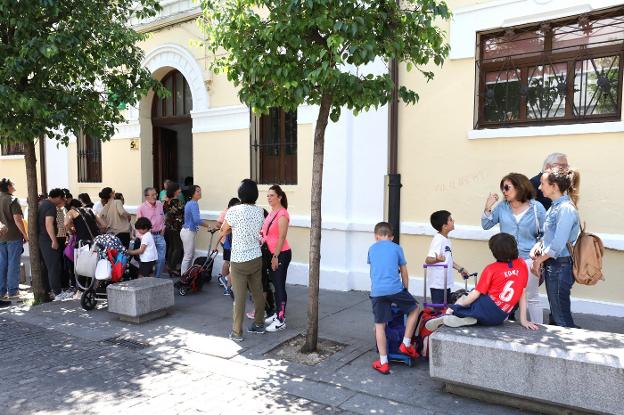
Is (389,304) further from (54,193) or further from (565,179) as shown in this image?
(54,193)

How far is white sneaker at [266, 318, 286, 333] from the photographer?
5.72m

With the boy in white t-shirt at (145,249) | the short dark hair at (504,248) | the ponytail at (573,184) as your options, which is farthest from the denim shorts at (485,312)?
the boy in white t-shirt at (145,249)

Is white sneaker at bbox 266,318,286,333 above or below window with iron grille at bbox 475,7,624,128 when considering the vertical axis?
below

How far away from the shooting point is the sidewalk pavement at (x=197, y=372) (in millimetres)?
3992

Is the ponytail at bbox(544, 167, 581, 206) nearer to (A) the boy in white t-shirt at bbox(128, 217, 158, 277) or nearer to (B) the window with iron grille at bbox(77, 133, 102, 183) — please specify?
(A) the boy in white t-shirt at bbox(128, 217, 158, 277)

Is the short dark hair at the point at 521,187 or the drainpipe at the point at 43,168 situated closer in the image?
the short dark hair at the point at 521,187

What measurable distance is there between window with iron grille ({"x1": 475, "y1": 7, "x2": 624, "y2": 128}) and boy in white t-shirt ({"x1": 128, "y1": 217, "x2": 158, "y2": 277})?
4.93 m

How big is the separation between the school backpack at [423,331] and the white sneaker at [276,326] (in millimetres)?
1745

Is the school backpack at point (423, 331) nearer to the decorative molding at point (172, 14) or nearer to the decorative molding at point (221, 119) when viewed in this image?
the decorative molding at point (221, 119)


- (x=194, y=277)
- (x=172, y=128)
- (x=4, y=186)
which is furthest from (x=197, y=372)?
(x=172, y=128)

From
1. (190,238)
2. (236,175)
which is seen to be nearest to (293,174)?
(236,175)

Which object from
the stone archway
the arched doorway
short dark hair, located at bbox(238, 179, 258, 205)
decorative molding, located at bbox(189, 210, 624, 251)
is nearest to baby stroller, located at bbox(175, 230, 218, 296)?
decorative molding, located at bbox(189, 210, 624, 251)

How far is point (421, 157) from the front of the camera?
7031mm

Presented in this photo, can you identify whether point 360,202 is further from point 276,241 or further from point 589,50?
point 589,50
